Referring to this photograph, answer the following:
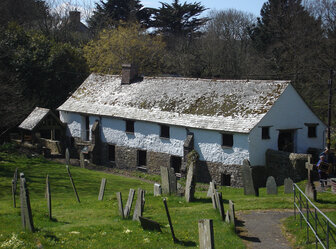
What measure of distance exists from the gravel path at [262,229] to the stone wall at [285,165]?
12416 millimetres

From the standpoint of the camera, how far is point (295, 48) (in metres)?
57.8

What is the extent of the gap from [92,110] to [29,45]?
1182 cm

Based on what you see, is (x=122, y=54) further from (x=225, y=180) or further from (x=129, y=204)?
(x=129, y=204)

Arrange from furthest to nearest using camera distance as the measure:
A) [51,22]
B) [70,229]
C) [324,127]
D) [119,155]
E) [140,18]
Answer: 1. [140,18]
2. [51,22]
3. [119,155]
4. [324,127]
5. [70,229]

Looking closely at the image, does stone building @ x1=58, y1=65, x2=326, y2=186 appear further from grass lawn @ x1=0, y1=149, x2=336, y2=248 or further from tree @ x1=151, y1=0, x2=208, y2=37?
tree @ x1=151, y1=0, x2=208, y2=37

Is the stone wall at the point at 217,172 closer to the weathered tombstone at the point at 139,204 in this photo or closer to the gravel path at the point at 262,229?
the gravel path at the point at 262,229

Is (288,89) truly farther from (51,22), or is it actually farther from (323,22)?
(51,22)

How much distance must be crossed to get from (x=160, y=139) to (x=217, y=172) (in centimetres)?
602

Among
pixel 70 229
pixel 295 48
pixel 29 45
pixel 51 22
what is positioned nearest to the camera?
pixel 70 229

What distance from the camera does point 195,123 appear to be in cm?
3531

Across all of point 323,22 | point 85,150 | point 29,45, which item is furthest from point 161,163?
point 323,22

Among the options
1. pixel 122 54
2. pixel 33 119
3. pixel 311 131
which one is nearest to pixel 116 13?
pixel 122 54

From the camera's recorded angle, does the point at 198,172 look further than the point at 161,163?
No

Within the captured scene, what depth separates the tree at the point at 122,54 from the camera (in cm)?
5991
